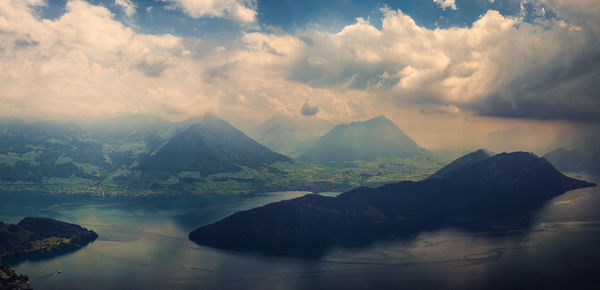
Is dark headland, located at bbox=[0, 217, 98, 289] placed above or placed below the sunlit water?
above

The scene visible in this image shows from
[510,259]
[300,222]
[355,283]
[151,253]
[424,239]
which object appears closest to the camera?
[355,283]

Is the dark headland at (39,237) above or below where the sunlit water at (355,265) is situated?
above

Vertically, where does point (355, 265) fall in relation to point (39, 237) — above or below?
below

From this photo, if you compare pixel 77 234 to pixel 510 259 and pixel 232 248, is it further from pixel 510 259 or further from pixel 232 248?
pixel 510 259

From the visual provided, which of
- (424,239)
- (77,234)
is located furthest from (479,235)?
(77,234)

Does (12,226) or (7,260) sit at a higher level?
(12,226)

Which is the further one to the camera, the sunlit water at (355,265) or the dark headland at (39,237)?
the dark headland at (39,237)

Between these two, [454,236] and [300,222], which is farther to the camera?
[300,222]

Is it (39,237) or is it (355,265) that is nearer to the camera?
(355,265)

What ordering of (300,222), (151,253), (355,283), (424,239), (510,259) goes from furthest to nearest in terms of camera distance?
1. (300,222)
2. (424,239)
3. (151,253)
4. (510,259)
5. (355,283)

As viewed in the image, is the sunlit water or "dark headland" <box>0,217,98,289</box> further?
"dark headland" <box>0,217,98,289</box>
